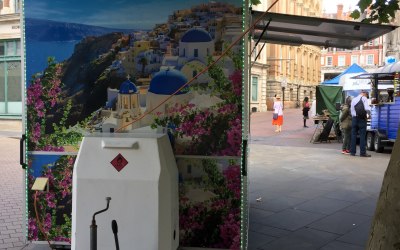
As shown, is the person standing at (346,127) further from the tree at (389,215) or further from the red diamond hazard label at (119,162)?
the tree at (389,215)

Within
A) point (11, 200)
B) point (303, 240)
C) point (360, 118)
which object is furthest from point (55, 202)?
point (360, 118)

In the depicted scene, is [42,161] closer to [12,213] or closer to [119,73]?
[119,73]

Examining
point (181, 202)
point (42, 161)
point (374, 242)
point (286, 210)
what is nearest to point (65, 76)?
point (42, 161)

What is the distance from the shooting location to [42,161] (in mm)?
4480

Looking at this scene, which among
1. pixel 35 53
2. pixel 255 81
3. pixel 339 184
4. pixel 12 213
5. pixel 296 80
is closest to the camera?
pixel 35 53

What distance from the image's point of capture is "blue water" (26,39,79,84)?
14.3 feet

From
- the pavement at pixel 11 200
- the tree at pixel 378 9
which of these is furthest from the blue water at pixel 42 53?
the tree at pixel 378 9

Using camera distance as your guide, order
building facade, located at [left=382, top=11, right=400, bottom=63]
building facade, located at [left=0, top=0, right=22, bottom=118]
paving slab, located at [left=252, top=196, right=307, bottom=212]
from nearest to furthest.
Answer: paving slab, located at [left=252, top=196, right=307, bottom=212]
building facade, located at [left=382, top=11, right=400, bottom=63]
building facade, located at [left=0, top=0, right=22, bottom=118]

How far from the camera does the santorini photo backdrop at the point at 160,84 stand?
4.13m

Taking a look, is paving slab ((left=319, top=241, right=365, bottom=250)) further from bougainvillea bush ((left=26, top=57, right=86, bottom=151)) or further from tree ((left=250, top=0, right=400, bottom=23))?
tree ((left=250, top=0, right=400, bottom=23))

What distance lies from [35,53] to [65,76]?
0.42 meters

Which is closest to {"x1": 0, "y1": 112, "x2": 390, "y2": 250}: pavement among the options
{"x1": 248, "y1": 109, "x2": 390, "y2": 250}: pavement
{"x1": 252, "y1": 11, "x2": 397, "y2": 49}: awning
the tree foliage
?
{"x1": 248, "y1": 109, "x2": 390, "y2": 250}: pavement

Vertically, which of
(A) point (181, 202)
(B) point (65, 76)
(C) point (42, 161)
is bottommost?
(A) point (181, 202)

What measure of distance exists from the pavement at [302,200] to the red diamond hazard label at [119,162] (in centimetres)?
206
